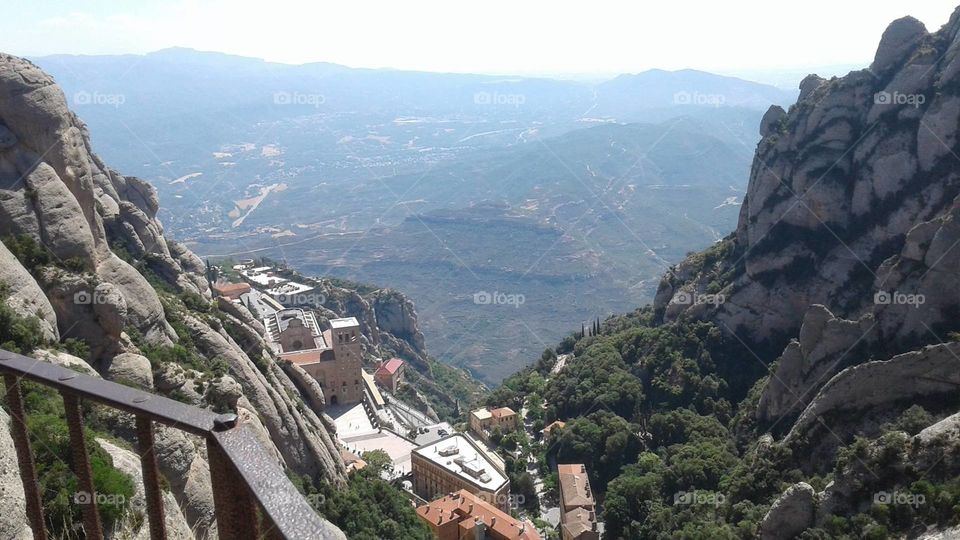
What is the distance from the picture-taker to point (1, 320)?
18719 millimetres

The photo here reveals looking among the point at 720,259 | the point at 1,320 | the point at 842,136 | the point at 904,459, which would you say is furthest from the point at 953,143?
the point at 1,320

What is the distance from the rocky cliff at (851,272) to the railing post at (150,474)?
2505 cm

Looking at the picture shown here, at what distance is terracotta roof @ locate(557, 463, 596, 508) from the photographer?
39625 mm

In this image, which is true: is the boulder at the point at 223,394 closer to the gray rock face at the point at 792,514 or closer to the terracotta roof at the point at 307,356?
the gray rock face at the point at 792,514

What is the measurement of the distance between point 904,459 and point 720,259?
110 feet

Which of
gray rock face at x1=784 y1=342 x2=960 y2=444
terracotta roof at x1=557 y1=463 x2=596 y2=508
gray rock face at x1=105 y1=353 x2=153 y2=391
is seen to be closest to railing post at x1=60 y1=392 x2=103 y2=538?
gray rock face at x1=105 y1=353 x2=153 y2=391

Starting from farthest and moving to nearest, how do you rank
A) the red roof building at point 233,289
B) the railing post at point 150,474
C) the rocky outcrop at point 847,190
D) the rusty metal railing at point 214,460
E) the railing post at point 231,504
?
the red roof building at point 233,289
the rocky outcrop at point 847,190
the railing post at point 150,474
the railing post at point 231,504
the rusty metal railing at point 214,460

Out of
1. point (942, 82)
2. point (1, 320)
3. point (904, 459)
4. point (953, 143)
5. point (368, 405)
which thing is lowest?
point (368, 405)

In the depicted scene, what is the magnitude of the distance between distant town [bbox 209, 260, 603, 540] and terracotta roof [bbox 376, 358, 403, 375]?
0.10m

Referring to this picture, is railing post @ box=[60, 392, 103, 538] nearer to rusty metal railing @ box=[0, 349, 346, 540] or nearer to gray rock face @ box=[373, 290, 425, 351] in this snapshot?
rusty metal railing @ box=[0, 349, 346, 540]

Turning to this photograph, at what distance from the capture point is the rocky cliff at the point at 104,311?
67.5 ft

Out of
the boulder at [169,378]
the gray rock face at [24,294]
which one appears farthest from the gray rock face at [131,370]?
the gray rock face at [24,294]

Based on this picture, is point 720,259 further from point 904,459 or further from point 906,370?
point 904,459

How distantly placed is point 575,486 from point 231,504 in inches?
1531
